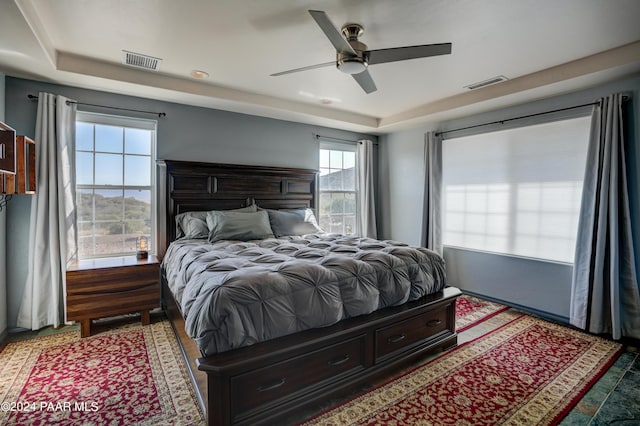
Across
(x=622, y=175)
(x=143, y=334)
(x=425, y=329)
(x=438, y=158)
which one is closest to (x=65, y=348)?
(x=143, y=334)

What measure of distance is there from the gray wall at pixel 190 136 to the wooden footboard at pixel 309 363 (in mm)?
1855

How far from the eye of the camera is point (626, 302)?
2791 millimetres

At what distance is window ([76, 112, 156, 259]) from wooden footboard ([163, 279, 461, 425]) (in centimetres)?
156

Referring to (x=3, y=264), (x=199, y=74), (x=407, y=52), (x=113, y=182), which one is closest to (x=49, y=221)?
A: (x=3, y=264)

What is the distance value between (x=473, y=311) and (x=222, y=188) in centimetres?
329

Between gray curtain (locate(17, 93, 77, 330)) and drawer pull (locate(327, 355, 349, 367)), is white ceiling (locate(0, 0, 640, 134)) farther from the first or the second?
drawer pull (locate(327, 355, 349, 367))

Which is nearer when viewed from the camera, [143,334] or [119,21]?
[119,21]

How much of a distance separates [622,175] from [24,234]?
5.53 m

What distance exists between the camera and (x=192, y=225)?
133 inches

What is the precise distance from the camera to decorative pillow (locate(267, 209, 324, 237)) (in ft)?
12.3

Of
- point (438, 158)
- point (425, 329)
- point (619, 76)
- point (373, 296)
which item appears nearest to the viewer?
point (373, 296)

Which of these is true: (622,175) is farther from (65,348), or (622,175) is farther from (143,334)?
(65,348)

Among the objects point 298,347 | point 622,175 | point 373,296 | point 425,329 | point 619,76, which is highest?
point 619,76

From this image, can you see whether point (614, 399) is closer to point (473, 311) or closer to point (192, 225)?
point (473, 311)
